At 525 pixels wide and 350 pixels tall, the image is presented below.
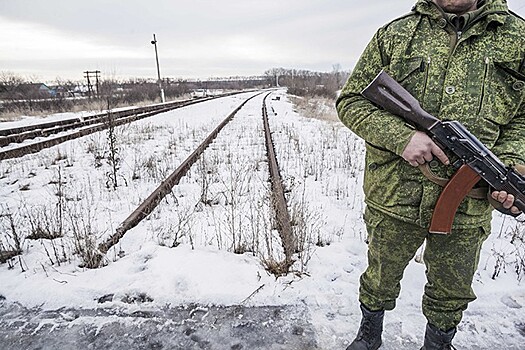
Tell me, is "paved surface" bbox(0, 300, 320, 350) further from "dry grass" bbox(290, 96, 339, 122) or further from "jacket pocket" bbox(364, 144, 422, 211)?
"dry grass" bbox(290, 96, 339, 122)

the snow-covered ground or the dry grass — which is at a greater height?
the dry grass

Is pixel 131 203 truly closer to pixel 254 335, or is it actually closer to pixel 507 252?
pixel 254 335

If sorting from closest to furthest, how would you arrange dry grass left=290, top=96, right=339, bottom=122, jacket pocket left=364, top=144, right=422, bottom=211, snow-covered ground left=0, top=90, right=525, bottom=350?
jacket pocket left=364, top=144, right=422, bottom=211 < snow-covered ground left=0, top=90, right=525, bottom=350 < dry grass left=290, top=96, right=339, bottom=122

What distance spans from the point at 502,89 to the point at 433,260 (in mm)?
867

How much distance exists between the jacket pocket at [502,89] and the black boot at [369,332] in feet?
4.01

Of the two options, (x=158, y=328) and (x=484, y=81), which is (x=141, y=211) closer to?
(x=158, y=328)

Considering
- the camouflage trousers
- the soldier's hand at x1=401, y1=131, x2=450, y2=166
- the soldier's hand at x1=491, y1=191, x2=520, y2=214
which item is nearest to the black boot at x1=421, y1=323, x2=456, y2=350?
the camouflage trousers

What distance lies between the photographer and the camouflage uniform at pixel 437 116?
4.67ft

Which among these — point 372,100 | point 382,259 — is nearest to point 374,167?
point 372,100

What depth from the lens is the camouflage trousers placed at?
1631mm

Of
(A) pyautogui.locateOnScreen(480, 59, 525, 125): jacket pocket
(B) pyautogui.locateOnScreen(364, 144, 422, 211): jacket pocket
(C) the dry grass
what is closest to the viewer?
(A) pyautogui.locateOnScreen(480, 59, 525, 125): jacket pocket

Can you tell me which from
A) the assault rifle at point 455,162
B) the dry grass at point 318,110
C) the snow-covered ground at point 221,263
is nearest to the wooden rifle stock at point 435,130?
the assault rifle at point 455,162

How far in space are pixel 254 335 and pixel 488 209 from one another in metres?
1.53

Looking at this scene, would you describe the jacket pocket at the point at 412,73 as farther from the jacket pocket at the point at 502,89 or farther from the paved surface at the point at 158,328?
the paved surface at the point at 158,328
